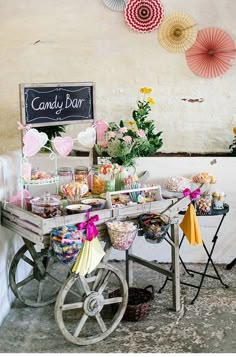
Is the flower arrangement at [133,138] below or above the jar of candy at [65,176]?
above

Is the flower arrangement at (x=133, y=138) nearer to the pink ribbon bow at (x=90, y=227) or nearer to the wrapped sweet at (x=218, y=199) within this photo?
the wrapped sweet at (x=218, y=199)

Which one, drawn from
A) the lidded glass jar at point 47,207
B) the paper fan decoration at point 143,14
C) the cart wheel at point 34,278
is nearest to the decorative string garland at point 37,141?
the lidded glass jar at point 47,207

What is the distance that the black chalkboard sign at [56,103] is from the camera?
3492mm

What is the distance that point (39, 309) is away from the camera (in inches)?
148

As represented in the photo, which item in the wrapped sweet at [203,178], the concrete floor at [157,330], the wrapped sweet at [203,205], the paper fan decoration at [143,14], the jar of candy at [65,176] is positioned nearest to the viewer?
the concrete floor at [157,330]

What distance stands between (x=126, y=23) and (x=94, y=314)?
2687 millimetres

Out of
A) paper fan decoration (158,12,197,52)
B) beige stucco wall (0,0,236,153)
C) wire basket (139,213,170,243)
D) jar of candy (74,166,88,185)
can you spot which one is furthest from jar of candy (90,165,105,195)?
paper fan decoration (158,12,197,52)

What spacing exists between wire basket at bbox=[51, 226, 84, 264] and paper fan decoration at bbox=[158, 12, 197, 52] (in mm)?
2378

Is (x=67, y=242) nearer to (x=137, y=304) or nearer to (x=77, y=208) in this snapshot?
(x=77, y=208)

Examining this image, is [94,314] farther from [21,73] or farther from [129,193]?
[21,73]

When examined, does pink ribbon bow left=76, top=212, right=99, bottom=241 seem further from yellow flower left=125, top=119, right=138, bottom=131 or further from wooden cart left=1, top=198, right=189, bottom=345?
yellow flower left=125, top=119, right=138, bottom=131

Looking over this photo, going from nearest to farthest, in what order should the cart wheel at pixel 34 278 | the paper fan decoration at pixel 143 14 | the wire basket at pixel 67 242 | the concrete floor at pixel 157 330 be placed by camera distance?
the wire basket at pixel 67 242 < the concrete floor at pixel 157 330 < the cart wheel at pixel 34 278 < the paper fan decoration at pixel 143 14

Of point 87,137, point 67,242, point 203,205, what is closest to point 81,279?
point 67,242

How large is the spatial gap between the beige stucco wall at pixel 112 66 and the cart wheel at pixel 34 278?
1.63 meters
